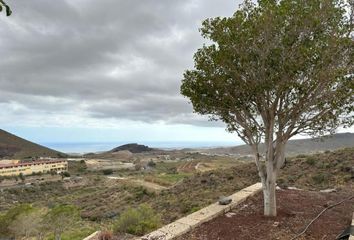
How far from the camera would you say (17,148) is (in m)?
126

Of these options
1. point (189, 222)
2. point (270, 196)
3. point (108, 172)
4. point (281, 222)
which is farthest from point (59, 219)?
point (108, 172)

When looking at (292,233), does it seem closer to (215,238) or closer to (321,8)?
(215,238)

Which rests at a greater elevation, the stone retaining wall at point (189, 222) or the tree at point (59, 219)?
the stone retaining wall at point (189, 222)

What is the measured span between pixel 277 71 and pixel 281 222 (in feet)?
12.2

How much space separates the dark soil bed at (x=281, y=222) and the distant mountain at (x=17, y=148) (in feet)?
403

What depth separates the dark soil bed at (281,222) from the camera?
6984 millimetres

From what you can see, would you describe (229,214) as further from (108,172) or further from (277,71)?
(108,172)

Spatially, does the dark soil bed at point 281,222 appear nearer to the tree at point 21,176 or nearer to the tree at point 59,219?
the tree at point 59,219

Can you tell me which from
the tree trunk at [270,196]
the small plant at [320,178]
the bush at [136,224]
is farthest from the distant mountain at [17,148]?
the tree trunk at [270,196]

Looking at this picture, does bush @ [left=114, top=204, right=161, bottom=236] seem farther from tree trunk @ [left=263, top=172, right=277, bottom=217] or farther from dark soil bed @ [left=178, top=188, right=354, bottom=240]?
tree trunk @ [left=263, top=172, right=277, bottom=217]

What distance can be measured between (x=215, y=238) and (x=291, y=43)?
15.8 ft

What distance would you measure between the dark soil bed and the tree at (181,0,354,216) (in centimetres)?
68

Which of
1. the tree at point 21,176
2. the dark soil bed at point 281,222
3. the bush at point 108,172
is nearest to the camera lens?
the dark soil bed at point 281,222

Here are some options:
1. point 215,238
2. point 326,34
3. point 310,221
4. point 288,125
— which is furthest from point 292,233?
point 326,34
